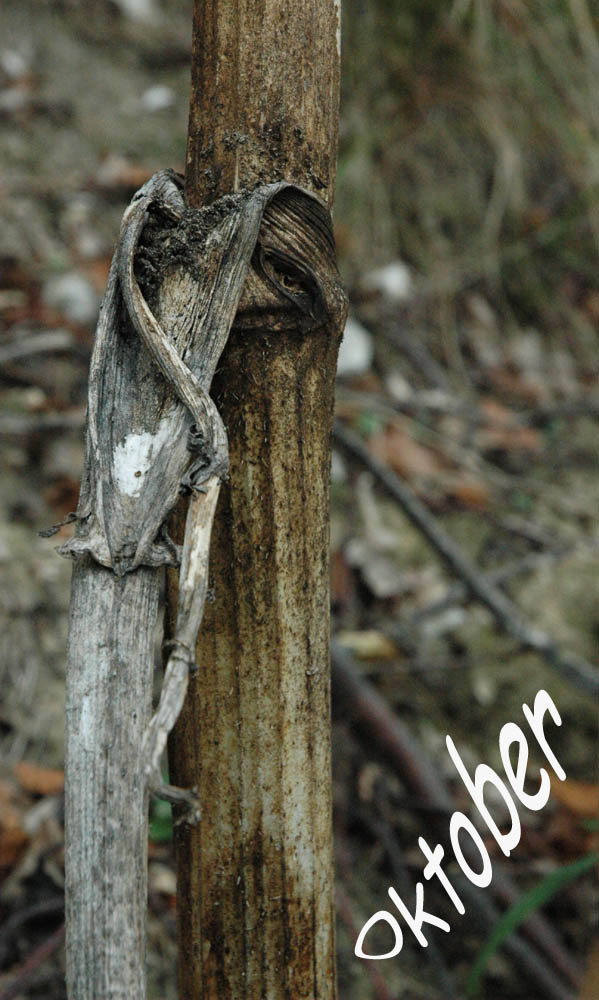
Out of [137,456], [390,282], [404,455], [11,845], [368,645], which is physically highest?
[390,282]

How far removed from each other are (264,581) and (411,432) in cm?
168

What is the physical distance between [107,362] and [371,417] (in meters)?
1.62

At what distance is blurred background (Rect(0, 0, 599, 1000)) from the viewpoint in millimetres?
1378

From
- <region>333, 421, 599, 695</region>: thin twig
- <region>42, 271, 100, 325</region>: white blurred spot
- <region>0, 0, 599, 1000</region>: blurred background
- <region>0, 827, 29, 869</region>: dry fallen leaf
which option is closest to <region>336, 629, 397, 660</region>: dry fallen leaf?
<region>0, 0, 599, 1000</region>: blurred background

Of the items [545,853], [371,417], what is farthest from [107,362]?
[371,417]

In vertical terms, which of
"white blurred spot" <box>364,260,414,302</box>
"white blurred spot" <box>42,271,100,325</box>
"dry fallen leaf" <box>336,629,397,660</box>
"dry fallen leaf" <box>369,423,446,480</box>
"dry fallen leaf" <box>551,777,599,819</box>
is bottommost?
"dry fallen leaf" <box>551,777,599,819</box>

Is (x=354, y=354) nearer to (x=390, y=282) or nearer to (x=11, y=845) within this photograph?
(x=390, y=282)

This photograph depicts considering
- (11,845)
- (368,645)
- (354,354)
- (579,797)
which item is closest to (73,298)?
(354,354)

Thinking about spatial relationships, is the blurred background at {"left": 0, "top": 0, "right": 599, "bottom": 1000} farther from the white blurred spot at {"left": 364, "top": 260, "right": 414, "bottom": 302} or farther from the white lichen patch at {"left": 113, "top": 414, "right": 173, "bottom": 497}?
the white lichen patch at {"left": 113, "top": 414, "right": 173, "bottom": 497}

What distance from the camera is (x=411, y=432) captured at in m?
2.26

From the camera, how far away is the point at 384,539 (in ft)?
6.57

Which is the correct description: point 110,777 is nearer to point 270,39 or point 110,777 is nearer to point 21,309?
point 270,39

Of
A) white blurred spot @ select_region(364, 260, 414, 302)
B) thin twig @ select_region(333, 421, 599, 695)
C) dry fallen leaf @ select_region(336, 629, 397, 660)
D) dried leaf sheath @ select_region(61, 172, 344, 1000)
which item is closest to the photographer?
dried leaf sheath @ select_region(61, 172, 344, 1000)

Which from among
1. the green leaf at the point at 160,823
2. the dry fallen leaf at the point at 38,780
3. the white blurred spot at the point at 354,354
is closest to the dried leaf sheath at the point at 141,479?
the green leaf at the point at 160,823
